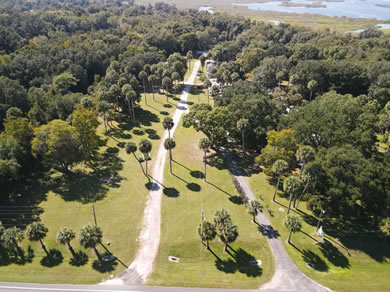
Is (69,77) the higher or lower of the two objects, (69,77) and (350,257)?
the higher

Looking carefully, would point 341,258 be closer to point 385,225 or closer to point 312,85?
point 385,225

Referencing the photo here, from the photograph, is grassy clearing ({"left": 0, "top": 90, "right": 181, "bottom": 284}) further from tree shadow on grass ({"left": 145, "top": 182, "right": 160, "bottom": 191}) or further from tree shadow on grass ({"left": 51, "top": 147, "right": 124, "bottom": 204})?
tree shadow on grass ({"left": 145, "top": 182, "right": 160, "bottom": 191})

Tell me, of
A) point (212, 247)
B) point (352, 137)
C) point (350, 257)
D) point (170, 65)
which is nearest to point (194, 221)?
point (212, 247)

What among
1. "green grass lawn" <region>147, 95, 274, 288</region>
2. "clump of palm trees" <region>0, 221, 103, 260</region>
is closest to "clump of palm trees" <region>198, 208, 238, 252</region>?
"green grass lawn" <region>147, 95, 274, 288</region>

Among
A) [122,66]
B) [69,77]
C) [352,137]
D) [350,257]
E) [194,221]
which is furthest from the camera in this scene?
[122,66]

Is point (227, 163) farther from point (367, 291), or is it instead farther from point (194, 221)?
point (367, 291)

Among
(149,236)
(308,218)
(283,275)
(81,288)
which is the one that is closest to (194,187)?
(149,236)
